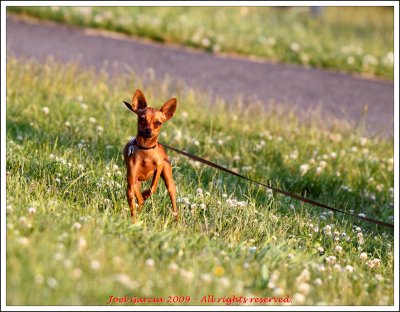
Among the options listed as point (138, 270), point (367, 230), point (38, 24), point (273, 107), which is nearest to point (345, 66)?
point (273, 107)

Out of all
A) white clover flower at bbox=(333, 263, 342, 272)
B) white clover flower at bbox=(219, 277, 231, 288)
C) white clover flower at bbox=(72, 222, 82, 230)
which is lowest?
white clover flower at bbox=(333, 263, 342, 272)

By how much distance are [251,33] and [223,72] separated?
6.75ft

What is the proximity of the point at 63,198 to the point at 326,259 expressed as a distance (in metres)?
2.15

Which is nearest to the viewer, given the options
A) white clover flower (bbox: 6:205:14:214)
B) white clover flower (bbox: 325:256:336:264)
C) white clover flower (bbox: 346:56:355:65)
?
white clover flower (bbox: 6:205:14:214)

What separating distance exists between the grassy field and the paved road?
0.35 m

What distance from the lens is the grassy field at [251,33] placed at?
13.1 metres

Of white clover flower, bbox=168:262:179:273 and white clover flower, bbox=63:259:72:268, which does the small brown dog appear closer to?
white clover flower, bbox=168:262:179:273

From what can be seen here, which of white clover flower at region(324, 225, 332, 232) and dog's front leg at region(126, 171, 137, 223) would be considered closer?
dog's front leg at region(126, 171, 137, 223)

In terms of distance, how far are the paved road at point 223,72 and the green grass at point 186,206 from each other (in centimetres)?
132

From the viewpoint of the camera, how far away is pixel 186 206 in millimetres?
5926

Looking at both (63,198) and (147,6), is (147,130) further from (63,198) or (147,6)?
(147,6)

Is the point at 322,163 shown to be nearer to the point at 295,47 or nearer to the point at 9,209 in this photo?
the point at 9,209

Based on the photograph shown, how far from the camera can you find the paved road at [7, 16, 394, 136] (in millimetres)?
11352

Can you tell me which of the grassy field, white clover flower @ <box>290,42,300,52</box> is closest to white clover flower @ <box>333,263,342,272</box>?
the grassy field
